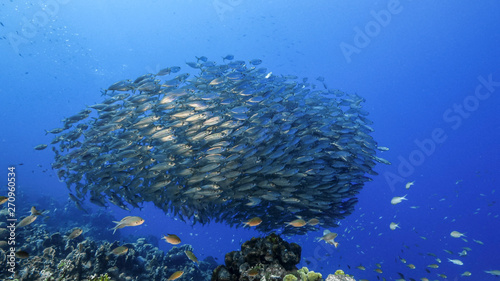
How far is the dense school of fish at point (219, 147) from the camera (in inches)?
295

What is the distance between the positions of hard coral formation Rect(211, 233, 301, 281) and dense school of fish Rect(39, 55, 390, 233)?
6.66ft

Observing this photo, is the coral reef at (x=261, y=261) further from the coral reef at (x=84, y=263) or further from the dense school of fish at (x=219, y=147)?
the coral reef at (x=84, y=263)

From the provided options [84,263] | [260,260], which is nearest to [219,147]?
[260,260]

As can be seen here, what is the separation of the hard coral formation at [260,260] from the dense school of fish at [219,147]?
2.03m

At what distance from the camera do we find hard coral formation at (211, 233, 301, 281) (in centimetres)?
534

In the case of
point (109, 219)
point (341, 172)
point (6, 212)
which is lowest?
point (341, 172)

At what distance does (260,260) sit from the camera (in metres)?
5.65

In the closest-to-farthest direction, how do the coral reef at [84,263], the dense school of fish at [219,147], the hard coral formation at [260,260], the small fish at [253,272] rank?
the small fish at [253,272]
the hard coral formation at [260,260]
the coral reef at [84,263]
the dense school of fish at [219,147]

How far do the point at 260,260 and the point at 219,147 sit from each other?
3080 mm

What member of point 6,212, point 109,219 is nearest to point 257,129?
point 6,212

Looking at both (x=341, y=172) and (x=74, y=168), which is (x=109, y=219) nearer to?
(x=74, y=168)

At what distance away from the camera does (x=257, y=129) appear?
768 centimetres

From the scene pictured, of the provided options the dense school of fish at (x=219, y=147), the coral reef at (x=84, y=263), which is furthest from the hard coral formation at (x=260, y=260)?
the coral reef at (x=84, y=263)

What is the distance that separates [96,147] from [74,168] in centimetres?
148
